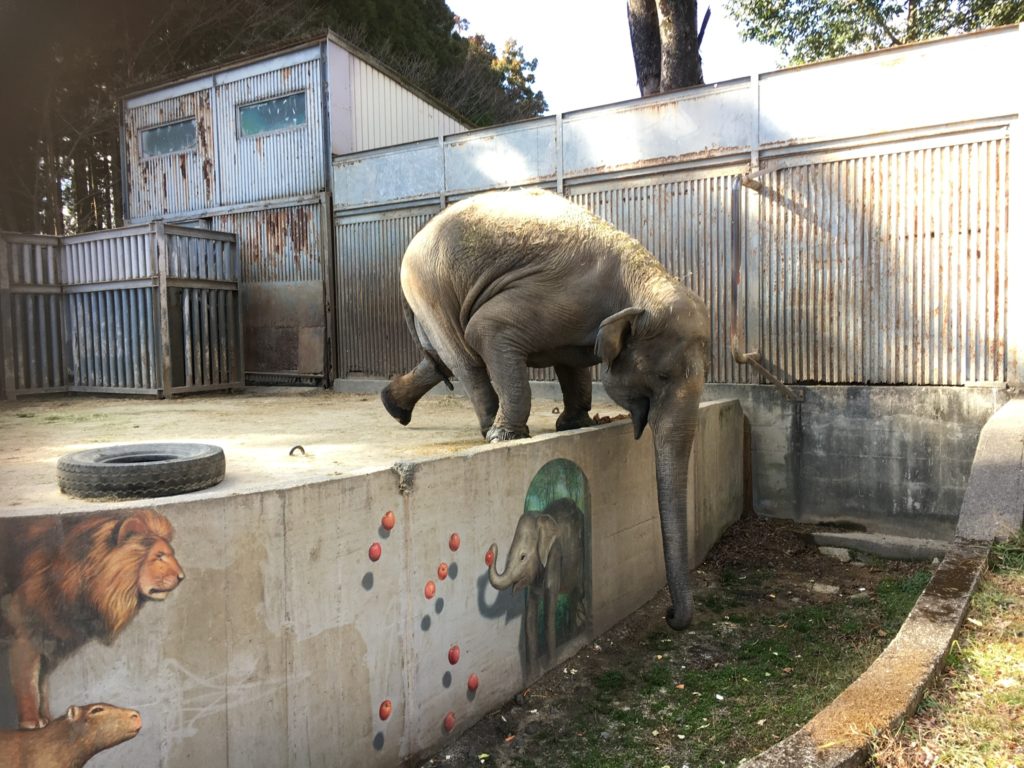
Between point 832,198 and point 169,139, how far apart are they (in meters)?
11.5

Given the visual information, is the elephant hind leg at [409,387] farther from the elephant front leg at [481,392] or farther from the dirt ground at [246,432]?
the elephant front leg at [481,392]

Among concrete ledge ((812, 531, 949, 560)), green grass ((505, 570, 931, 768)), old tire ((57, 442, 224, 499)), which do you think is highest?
old tire ((57, 442, 224, 499))

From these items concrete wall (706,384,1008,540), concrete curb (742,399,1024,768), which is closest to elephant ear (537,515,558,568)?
concrete curb (742,399,1024,768)

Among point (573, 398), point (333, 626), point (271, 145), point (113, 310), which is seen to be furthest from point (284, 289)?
point (333, 626)

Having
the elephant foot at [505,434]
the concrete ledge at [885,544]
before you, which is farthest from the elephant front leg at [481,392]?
the concrete ledge at [885,544]

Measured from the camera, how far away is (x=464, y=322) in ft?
20.5

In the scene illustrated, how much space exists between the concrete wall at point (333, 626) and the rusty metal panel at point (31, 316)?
8.74 metres

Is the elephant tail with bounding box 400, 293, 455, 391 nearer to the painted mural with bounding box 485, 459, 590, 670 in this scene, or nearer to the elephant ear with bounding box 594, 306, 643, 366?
the painted mural with bounding box 485, 459, 590, 670

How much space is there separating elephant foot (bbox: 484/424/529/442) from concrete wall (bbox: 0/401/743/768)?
20 centimetres

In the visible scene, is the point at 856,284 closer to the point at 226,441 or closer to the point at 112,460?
the point at 226,441

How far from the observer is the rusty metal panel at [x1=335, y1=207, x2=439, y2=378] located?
11.7 meters

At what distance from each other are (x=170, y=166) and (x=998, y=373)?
13415mm

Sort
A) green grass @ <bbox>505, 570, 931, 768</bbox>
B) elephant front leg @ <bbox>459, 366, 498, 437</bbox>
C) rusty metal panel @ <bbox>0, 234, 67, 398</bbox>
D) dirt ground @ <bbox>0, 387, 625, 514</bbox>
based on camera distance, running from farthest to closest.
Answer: rusty metal panel @ <bbox>0, 234, 67, 398</bbox> → elephant front leg @ <bbox>459, 366, 498, 437</bbox> → green grass @ <bbox>505, 570, 931, 768</bbox> → dirt ground @ <bbox>0, 387, 625, 514</bbox>

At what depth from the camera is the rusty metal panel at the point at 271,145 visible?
12305 mm
